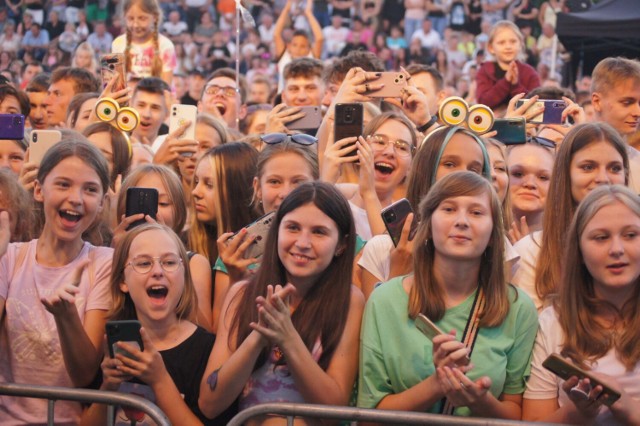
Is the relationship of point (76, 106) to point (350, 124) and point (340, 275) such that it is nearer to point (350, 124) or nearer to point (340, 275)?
point (350, 124)

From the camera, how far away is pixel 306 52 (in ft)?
36.3

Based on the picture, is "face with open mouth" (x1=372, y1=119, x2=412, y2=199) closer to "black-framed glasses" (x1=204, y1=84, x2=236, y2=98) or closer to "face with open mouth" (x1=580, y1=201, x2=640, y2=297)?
"face with open mouth" (x1=580, y1=201, x2=640, y2=297)

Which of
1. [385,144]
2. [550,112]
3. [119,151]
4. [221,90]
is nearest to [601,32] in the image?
[221,90]

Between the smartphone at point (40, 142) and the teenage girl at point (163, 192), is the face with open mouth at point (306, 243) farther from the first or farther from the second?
the smartphone at point (40, 142)

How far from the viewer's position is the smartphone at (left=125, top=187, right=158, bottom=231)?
5.05 meters

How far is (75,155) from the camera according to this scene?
15.7 ft

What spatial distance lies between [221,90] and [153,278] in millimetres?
4542

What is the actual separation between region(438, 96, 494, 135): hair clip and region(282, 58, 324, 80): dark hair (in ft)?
8.53

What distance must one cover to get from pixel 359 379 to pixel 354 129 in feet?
5.99

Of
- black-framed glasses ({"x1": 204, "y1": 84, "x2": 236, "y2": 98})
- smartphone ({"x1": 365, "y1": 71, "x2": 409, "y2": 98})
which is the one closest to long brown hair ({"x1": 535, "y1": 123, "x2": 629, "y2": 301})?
smartphone ({"x1": 365, "y1": 71, "x2": 409, "y2": 98})

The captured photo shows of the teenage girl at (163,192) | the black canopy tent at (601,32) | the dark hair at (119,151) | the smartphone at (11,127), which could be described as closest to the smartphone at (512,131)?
the teenage girl at (163,192)

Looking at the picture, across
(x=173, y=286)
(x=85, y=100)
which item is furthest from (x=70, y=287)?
(x=85, y=100)

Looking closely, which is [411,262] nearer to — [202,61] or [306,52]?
[306,52]

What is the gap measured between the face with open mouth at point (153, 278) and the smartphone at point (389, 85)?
214cm
